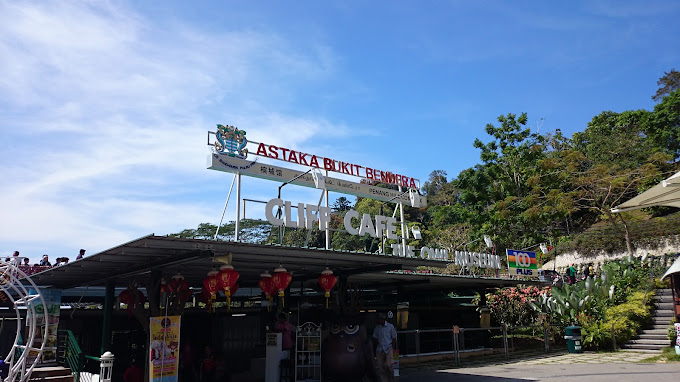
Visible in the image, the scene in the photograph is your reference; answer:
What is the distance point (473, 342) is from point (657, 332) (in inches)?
238

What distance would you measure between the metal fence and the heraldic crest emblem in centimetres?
716

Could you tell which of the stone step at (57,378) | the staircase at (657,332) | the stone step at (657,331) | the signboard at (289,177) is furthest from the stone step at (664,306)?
the stone step at (57,378)

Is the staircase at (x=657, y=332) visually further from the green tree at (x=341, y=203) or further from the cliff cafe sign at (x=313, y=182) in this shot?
the green tree at (x=341, y=203)

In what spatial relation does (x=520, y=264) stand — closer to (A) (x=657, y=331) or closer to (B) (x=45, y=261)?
(A) (x=657, y=331)

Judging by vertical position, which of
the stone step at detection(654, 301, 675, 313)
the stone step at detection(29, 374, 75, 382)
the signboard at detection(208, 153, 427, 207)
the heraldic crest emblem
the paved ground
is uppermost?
the heraldic crest emblem

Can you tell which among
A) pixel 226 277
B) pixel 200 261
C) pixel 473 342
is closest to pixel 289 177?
pixel 200 261

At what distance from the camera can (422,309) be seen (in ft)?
55.1

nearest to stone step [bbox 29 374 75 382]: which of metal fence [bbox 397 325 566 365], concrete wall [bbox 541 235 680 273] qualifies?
metal fence [bbox 397 325 566 365]

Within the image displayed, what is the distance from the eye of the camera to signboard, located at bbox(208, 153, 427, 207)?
1296cm

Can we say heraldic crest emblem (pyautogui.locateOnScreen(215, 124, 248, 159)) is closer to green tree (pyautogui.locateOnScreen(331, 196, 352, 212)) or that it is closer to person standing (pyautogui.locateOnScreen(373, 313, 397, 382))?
person standing (pyautogui.locateOnScreen(373, 313, 397, 382))

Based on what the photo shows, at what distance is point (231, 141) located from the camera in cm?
1348

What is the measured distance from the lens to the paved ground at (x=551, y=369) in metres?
11.0

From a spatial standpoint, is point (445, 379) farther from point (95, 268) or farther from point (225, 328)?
point (95, 268)

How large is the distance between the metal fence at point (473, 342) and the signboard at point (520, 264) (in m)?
2.27
